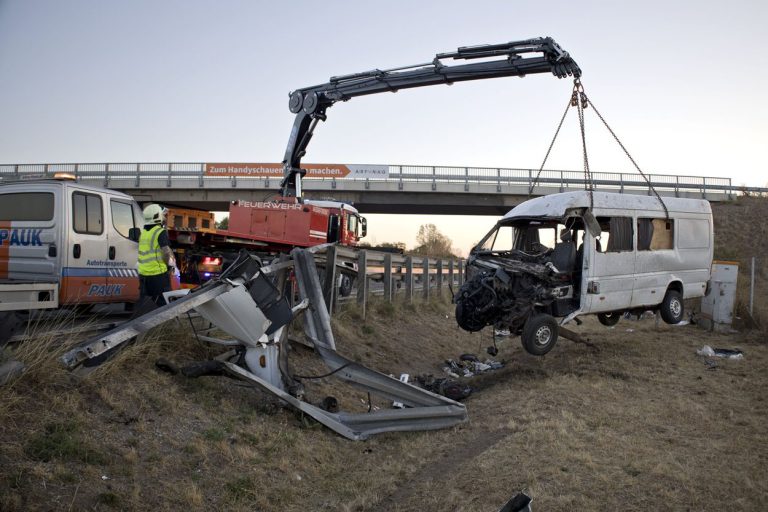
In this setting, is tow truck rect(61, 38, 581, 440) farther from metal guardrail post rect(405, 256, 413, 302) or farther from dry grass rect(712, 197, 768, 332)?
dry grass rect(712, 197, 768, 332)

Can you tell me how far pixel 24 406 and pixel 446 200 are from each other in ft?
111

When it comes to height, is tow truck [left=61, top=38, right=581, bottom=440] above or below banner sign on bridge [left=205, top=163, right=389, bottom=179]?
below

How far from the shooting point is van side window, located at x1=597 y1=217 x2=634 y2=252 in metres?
10.0

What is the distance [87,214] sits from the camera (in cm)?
857

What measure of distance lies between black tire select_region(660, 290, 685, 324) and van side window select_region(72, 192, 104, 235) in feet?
32.1

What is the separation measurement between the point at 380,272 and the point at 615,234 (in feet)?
17.2

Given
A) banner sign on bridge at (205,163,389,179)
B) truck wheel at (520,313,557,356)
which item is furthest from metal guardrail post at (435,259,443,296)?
banner sign on bridge at (205,163,389,179)

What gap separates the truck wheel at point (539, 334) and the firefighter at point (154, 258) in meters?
5.14

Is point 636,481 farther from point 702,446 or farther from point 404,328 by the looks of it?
point 404,328

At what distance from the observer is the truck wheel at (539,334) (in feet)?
29.6

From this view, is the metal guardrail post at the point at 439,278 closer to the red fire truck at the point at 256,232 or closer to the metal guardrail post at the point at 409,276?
the metal guardrail post at the point at 409,276

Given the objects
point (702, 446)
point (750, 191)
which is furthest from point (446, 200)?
point (702, 446)

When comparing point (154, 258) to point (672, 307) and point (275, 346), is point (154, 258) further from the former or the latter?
point (672, 307)

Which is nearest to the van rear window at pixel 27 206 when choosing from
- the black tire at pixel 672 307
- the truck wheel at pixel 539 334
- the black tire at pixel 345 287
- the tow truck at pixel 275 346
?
the tow truck at pixel 275 346
